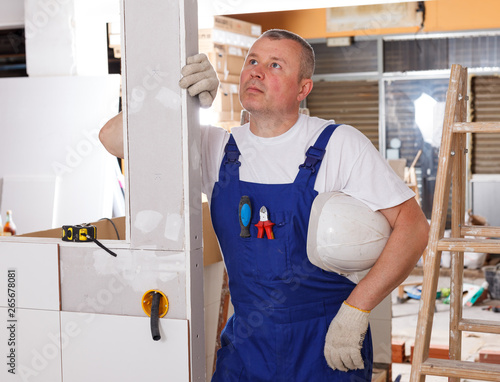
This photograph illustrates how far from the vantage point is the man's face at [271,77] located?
2014 mm

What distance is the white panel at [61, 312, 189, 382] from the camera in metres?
1.63

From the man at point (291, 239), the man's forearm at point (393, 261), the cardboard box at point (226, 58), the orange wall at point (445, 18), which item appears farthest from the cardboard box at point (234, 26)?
the man's forearm at point (393, 261)

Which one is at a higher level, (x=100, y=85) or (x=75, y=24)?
(x=75, y=24)

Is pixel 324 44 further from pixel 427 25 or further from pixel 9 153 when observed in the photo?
pixel 9 153

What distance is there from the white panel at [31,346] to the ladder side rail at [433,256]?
3.28ft

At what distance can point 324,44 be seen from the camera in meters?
8.05

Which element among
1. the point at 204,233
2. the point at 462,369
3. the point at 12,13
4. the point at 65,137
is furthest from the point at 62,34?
the point at 462,369

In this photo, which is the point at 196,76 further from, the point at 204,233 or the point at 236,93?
the point at 236,93

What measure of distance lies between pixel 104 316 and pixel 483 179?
6717 mm

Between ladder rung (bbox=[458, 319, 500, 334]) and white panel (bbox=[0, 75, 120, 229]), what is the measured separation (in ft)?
9.68

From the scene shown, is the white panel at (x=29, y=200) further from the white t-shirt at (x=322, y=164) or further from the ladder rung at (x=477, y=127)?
the ladder rung at (x=477, y=127)

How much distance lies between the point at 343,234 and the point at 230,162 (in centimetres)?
49

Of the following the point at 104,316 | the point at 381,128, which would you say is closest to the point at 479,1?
the point at 381,128

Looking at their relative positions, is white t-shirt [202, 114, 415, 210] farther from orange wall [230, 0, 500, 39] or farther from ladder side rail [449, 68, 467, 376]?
orange wall [230, 0, 500, 39]
